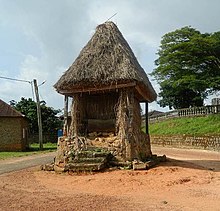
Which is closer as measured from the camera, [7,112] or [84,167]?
[84,167]

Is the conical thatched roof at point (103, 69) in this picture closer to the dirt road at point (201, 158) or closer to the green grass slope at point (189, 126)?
the dirt road at point (201, 158)

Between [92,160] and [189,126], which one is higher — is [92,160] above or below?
below

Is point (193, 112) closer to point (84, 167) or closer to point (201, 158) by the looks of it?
point (201, 158)

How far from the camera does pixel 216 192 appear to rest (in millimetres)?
8422

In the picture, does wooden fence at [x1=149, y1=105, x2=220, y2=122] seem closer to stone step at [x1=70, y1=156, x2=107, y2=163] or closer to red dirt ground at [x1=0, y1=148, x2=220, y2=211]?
red dirt ground at [x1=0, y1=148, x2=220, y2=211]

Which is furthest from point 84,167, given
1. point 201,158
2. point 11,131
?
point 11,131

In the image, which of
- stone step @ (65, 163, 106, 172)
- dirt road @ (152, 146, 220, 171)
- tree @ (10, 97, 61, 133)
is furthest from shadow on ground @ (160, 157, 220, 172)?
tree @ (10, 97, 61, 133)

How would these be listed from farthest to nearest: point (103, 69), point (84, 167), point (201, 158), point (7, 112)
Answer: point (7, 112) < point (201, 158) < point (103, 69) < point (84, 167)

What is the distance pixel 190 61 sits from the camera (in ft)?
112

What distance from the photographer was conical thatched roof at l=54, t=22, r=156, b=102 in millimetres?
12961

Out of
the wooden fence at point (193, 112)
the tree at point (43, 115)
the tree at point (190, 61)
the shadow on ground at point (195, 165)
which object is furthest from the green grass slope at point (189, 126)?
Answer: the shadow on ground at point (195, 165)

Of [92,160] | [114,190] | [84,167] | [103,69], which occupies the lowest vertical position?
[114,190]

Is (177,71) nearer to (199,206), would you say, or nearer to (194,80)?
(194,80)

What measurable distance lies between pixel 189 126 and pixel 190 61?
634cm
